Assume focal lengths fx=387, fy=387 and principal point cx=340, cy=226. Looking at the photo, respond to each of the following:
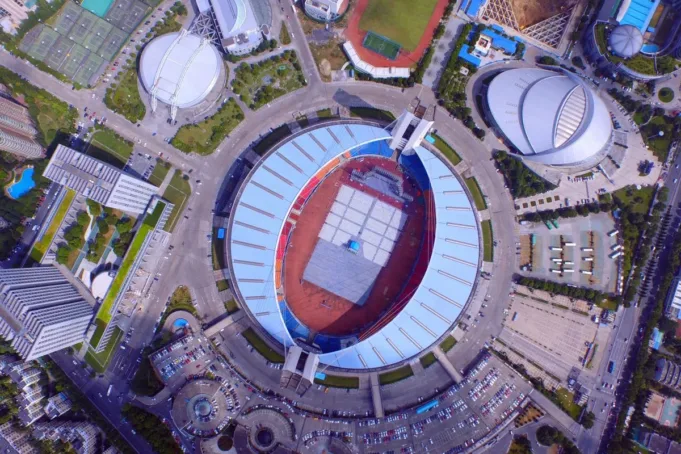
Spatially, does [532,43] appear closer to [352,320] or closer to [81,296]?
[352,320]

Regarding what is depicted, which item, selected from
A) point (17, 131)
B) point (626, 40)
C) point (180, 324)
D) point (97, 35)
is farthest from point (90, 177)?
point (626, 40)

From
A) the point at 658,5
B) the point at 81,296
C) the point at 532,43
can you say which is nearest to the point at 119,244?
the point at 81,296

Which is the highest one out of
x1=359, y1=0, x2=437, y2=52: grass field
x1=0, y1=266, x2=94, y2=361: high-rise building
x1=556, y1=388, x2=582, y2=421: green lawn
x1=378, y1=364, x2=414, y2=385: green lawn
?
x1=359, y1=0, x2=437, y2=52: grass field

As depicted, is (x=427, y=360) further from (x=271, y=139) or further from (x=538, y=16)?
(x=538, y=16)

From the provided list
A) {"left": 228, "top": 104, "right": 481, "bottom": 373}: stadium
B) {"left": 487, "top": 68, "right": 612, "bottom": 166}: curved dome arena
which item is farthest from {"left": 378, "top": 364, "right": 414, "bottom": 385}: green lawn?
{"left": 487, "top": 68, "right": 612, "bottom": 166}: curved dome arena

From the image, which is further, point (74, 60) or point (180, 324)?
point (74, 60)

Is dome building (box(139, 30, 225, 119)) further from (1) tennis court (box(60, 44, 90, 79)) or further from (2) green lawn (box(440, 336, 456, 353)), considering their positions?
(2) green lawn (box(440, 336, 456, 353))

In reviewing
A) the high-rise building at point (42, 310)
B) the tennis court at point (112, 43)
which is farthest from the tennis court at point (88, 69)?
the high-rise building at point (42, 310)
